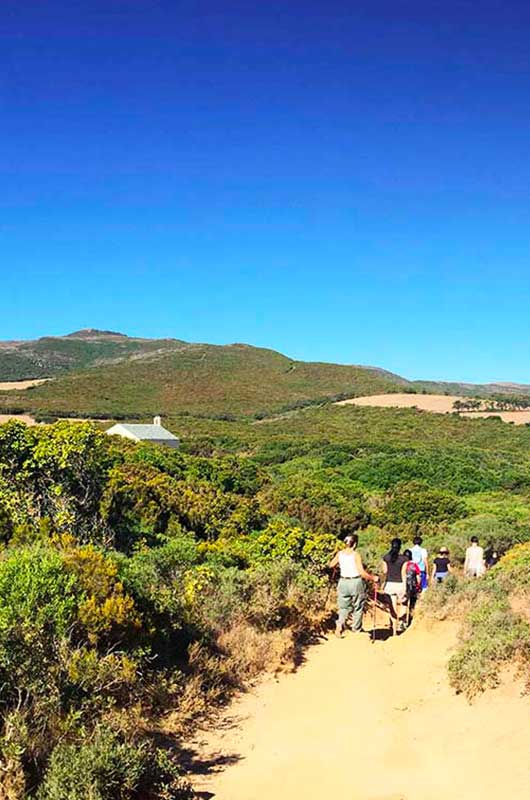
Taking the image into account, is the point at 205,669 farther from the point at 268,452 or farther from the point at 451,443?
the point at 451,443

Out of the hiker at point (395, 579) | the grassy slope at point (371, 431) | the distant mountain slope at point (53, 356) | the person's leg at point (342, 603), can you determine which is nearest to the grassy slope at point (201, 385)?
the grassy slope at point (371, 431)

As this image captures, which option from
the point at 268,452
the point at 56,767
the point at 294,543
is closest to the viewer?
the point at 56,767

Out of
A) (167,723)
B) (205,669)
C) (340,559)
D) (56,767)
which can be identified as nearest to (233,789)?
(167,723)

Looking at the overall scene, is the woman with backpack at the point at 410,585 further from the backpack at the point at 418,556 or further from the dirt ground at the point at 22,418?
the dirt ground at the point at 22,418

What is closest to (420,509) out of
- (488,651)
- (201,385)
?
(488,651)

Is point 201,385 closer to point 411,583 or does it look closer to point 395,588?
point 411,583

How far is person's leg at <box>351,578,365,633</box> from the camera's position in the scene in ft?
25.4

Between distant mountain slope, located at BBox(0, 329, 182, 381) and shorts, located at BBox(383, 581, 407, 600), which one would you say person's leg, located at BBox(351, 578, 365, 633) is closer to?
shorts, located at BBox(383, 581, 407, 600)

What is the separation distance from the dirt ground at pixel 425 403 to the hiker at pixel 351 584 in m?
70.0

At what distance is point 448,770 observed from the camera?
4.70m

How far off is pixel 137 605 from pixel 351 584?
271 centimetres

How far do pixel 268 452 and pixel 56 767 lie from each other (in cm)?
4748

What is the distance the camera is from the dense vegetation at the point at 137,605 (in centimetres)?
403

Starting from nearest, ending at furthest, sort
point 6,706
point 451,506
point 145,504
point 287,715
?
1. point 6,706
2. point 287,715
3. point 145,504
4. point 451,506
